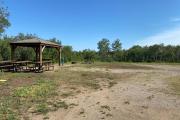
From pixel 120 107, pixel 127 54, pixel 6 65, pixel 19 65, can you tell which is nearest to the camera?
pixel 120 107

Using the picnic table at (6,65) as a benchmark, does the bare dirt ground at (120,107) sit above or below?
below

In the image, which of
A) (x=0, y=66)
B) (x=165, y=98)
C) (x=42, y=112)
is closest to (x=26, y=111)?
(x=42, y=112)

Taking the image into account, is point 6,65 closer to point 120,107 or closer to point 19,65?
point 19,65

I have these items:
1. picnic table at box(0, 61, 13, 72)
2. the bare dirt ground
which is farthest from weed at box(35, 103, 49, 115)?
picnic table at box(0, 61, 13, 72)

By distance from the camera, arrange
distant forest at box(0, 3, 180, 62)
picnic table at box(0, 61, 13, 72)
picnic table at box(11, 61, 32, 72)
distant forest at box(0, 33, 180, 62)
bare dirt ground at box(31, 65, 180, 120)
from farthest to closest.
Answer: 1. distant forest at box(0, 33, 180, 62)
2. distant forest at box(0, 3, 180, 62)
3. picnic table at box(11, 61, 32, 72)
4. picnic table at box(0, 61, 13, 72)
5. bare dirt ground at box(31, 65, 180, 120)

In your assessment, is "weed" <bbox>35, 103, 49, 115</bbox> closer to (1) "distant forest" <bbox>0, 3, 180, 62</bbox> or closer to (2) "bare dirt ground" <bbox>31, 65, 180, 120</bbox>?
(2) "bare dirt ground" <bbox>31, 65, 180, 120</bbox>

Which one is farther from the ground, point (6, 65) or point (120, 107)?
point (6, 65)

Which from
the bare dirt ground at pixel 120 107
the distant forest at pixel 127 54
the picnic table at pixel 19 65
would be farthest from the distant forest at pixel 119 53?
the bare dirt ground at pixel 120 107

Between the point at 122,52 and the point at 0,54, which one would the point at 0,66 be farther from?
the point at 122,52

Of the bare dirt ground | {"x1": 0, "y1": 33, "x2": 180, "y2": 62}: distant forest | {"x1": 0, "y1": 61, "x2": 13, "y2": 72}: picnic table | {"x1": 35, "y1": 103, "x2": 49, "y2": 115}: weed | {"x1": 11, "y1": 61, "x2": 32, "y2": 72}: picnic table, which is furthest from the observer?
{"x1": 0, "y1": 33, "x2": 180, "y2": 62}: distant forest

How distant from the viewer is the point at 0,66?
2092 cm

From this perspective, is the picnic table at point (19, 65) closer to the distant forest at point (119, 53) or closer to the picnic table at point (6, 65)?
the picnic table at point (6, 65)

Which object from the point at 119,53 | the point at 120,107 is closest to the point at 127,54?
the point at 119,53

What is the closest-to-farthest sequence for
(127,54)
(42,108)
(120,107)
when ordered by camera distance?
(42,108), (120,107), (127,54)
